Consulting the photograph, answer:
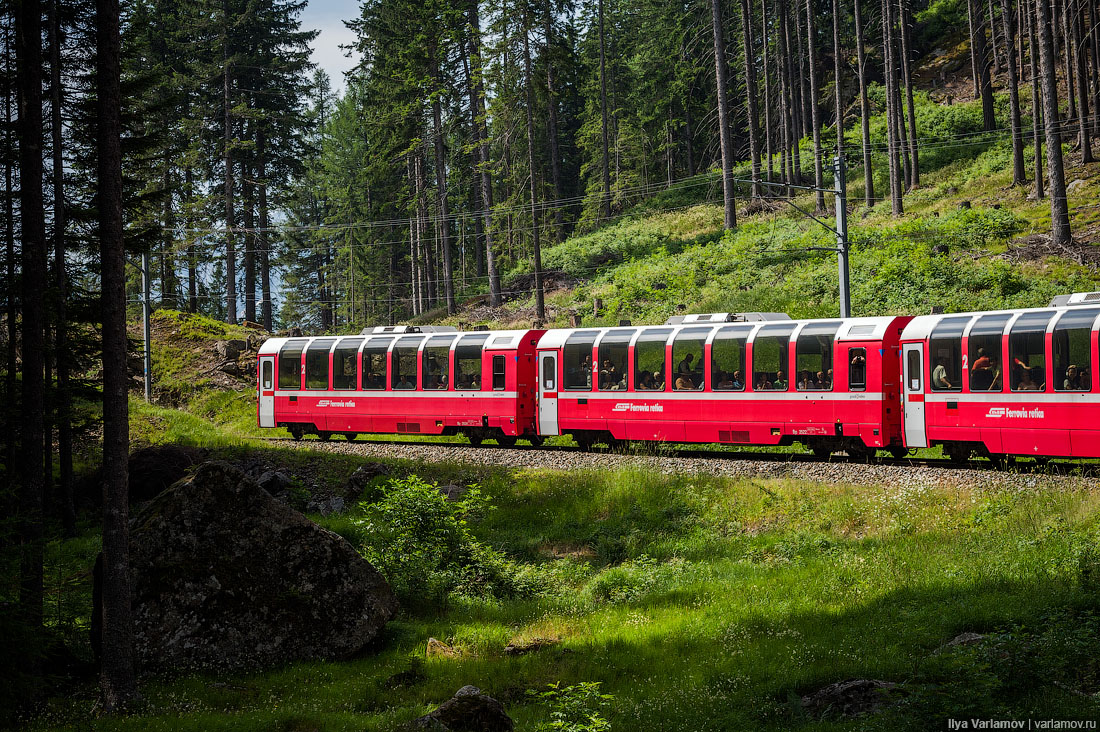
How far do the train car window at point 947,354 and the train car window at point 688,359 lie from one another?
193 inches

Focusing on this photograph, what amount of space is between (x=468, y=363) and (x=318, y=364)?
607 cm

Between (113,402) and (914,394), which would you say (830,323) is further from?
(113,402)

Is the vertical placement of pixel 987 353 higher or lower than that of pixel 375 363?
lower

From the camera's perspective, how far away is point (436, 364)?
82.2 feet

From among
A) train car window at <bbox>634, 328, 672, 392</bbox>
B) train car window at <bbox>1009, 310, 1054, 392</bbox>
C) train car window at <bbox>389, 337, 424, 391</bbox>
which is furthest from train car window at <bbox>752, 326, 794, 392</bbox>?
train car window at <bbox>389, 337, 424, 391</bbox>

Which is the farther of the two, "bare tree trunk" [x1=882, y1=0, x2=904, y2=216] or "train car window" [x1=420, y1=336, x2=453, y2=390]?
"bare tree trunk" [x1=882, y1=0, x2=904, y2=216]

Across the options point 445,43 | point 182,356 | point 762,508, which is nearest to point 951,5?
point 445,43

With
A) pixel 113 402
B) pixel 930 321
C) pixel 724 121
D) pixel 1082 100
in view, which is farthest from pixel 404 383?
pixel 1082 100

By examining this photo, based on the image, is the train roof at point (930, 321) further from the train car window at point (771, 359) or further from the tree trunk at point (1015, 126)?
the tree trunk at point (1015, 126)

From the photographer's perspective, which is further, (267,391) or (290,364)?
(267,391)

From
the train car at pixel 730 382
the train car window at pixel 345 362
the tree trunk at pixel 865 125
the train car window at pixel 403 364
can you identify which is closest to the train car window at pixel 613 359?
the train car at pixel 730 382

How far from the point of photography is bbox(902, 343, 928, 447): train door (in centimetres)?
1806

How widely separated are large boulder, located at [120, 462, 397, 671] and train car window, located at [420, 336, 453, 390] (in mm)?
12323

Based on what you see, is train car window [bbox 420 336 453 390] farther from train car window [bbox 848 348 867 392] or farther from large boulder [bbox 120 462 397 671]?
large boulder [bbox 120 462 397 671]
